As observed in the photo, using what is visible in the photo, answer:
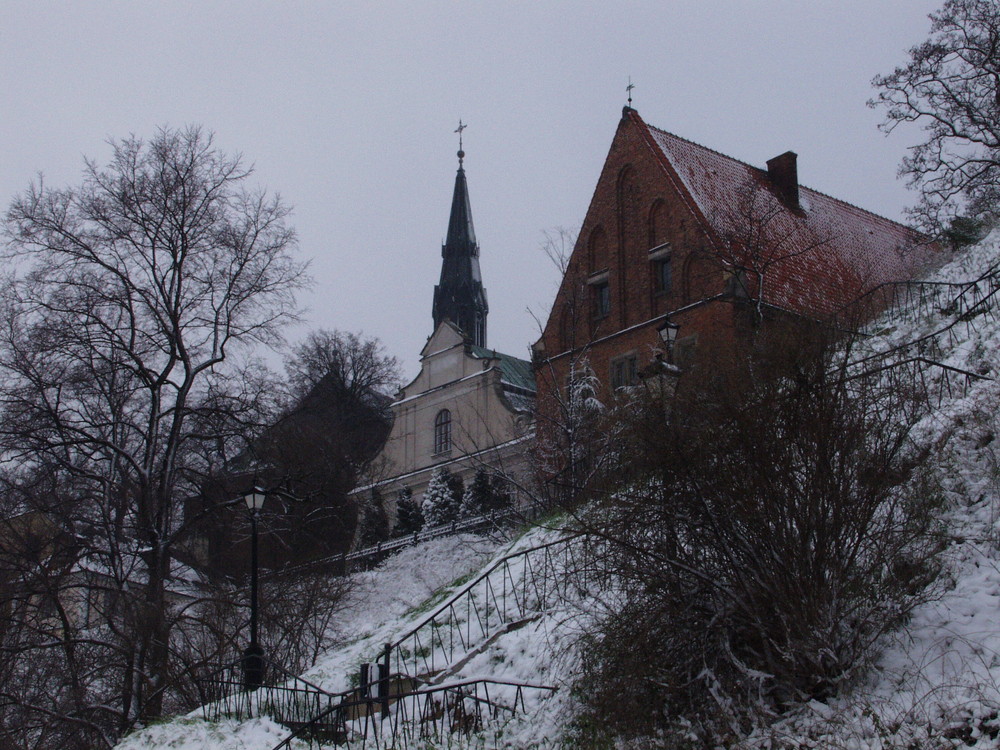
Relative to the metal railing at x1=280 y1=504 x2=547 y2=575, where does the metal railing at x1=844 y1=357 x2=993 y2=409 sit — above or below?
below

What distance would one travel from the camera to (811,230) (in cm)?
3669

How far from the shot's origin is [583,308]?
3578cm

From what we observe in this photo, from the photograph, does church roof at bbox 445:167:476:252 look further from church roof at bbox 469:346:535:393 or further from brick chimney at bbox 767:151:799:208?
brick chimney at bbox 767:151:799:208

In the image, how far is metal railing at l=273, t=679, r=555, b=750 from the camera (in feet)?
43.9

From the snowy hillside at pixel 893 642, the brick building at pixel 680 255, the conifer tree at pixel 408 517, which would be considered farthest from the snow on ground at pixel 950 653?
the conifer tree at pixel 408 517

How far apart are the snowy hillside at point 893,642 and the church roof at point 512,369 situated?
25.4 m

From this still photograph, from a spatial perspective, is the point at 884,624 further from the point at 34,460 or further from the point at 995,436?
the point at 34,460

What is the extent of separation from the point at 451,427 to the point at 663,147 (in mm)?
16416

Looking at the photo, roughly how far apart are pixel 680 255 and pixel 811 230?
6.04 m

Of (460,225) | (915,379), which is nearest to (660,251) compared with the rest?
(915,379)

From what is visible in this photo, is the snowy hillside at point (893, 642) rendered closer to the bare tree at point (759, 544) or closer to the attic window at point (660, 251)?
the bare tree at point (759, 544)

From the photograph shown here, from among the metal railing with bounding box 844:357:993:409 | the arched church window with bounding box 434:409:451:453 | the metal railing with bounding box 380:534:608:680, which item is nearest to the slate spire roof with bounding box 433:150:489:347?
the arched church window with bounding box 434:409:451:453

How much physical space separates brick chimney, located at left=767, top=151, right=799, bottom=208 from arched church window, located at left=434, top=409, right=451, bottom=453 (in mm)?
16661

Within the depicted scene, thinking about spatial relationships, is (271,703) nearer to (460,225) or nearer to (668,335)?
(668,335)
